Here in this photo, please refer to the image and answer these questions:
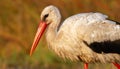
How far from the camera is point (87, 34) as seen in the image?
472 inches

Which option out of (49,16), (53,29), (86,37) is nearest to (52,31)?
(53,29)

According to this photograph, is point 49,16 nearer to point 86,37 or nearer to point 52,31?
point 52,31

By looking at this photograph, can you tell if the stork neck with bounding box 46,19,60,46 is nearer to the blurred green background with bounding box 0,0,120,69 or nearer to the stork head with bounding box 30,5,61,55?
the stork head with bounding box 30,5,61,55

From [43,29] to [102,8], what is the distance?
3534 millimetres

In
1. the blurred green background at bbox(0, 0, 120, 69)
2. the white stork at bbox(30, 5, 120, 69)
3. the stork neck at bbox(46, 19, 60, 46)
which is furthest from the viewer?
the blurred green background at bbox(0, 0, 120, 69)

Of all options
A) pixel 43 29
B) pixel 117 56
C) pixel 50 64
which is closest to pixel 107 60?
pixel 117 56

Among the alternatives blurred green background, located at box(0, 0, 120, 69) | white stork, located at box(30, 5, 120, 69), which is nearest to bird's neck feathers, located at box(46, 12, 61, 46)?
white stork, located at box(30, 5, 120, 69)

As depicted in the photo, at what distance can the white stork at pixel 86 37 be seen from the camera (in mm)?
11984

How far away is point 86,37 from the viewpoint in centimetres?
1198

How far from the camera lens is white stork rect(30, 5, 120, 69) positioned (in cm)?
1198

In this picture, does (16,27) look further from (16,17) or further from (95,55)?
(95,55)

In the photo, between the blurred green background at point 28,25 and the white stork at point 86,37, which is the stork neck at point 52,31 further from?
the blurred green background at point 28,25

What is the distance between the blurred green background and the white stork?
3107 millimetres

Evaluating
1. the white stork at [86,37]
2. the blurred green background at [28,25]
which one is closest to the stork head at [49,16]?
the white stork at [86,37]
